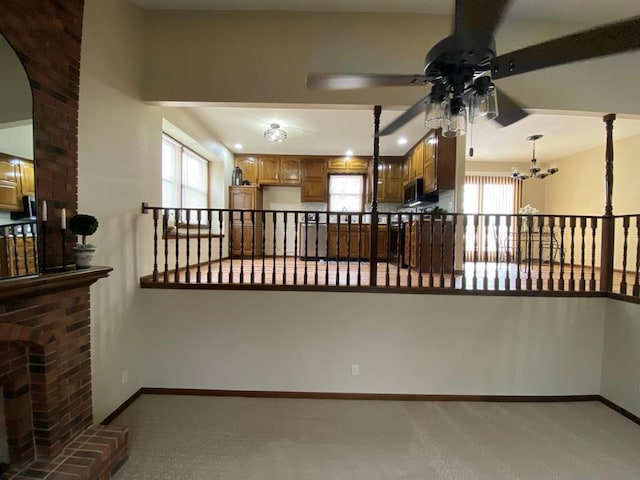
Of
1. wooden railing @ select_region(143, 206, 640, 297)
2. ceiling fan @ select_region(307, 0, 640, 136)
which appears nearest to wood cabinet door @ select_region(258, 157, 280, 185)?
wooden railing @ select_region(143, 206, 640, 297)

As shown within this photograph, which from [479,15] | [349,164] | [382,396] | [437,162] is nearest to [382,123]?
[437,162]

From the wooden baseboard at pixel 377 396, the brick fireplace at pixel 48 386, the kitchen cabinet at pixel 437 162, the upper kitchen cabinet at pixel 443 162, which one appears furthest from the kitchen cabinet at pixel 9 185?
the upper kitchen cabinet at pixel 443 162

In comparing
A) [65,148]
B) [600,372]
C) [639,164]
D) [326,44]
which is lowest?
[600,372]

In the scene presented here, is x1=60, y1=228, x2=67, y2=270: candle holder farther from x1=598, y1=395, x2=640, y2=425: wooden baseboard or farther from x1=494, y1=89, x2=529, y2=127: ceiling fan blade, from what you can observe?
x1=598, y1=395, x2=640, y2=425: wooden baseboard

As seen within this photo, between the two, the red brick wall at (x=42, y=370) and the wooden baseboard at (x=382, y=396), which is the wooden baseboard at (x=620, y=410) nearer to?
the wooden baseboard at (x=382, y=396)

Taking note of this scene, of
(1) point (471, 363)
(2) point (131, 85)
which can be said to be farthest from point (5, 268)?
(1) point (471, 363)

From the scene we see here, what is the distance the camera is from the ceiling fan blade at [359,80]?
156cm

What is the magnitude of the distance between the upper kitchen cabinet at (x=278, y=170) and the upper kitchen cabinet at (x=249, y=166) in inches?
3.6

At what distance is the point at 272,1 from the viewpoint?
2.68 m

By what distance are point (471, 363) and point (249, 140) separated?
195 inches

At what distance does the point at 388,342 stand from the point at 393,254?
3653mm

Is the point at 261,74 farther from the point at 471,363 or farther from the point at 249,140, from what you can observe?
the point at 471,363

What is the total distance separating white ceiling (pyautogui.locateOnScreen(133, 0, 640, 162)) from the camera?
2650 mm

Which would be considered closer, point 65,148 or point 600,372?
point 65,148
